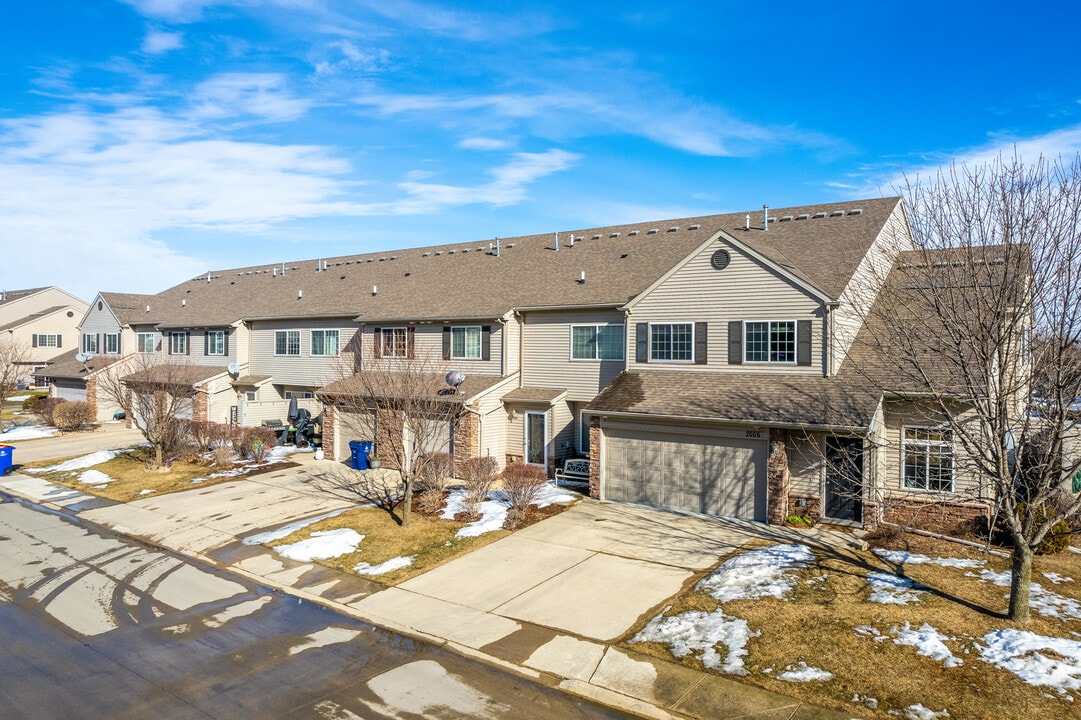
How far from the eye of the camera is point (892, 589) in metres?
12.0

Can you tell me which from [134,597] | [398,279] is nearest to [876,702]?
[134,597]

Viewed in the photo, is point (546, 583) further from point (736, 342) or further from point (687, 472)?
point (736, 342)

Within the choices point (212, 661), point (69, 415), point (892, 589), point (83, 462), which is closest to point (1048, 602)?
point (892, 589)

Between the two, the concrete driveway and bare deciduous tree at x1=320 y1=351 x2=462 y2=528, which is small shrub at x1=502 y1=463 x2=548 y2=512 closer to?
the concrete driveway

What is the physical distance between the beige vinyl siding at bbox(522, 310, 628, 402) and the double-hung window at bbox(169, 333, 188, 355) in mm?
22763

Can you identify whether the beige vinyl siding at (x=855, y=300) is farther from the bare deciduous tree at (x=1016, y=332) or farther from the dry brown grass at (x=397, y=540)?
the dry brown grass at (x=397, y=540)

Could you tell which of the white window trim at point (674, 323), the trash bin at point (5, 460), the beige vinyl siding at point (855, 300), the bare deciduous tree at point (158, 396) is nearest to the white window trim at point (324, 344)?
the bare deciduous tree at point (158, 396)

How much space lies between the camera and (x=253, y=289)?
125 ft

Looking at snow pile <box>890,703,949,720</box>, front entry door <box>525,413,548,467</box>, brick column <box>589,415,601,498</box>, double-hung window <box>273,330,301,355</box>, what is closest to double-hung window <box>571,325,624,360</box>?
front entry door <box>525,413,548,467</box>

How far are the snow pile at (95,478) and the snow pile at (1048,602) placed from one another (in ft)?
83.0

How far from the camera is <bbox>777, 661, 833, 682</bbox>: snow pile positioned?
9242 mm

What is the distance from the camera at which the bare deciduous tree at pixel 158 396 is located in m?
25.0

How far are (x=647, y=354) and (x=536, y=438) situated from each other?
5.06 meters

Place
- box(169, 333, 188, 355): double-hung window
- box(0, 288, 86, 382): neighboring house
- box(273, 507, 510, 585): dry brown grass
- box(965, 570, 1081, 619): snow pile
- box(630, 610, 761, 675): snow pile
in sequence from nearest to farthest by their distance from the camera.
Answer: box(630, 610, 761, 675): snow pile, box(965, 570, 1081, 619): snow pile, box(273, 507, 510, 585): dry brown grass, box(169, 333, 188, 355): double-hung window, box(0, 288, 86, 382): neighboring house
